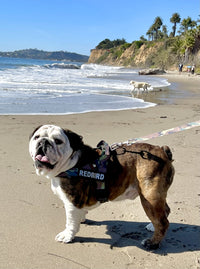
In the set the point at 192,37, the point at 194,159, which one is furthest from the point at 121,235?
the point at 192,37

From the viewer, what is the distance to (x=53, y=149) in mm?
2736

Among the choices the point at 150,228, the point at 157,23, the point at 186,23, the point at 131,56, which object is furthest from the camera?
the point at 157,23

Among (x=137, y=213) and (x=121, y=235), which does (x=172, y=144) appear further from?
(x=121, y=235)

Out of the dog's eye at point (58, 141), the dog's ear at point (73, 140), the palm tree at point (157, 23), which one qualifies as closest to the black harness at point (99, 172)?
the dog's ear at point (73, 140)

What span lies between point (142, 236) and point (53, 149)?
1562 millimetres

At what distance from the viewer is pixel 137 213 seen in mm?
3805

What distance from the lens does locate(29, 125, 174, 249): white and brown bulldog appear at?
2.92 metres

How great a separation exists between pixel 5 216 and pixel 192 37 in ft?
198

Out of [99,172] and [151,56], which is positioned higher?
[151,56]

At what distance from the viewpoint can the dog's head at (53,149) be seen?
2.71m

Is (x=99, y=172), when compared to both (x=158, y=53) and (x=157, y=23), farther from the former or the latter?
(x=157, y=23)

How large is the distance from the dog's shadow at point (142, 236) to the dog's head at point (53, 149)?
0.97 m

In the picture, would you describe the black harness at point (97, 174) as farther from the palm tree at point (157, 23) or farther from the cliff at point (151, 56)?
the palm tree at point (157, 23)

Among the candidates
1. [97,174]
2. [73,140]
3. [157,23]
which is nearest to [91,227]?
[97,174]
